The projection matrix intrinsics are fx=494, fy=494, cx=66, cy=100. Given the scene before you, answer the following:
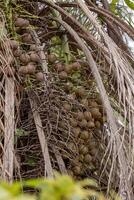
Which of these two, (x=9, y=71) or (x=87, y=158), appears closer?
(x=9, y=71)

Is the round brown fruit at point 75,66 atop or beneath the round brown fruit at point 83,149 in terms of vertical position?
atop

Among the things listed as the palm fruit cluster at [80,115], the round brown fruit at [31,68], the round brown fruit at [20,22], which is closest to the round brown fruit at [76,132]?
the palm fruit cluster at [80,115]

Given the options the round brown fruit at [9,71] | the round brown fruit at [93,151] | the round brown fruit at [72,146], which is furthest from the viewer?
the round brown fruit at [93,151]

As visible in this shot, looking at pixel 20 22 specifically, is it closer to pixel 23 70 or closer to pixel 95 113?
pixel 23 70

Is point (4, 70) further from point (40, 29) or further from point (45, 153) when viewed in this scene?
point (40, 29)

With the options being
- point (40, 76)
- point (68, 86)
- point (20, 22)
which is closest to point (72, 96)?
point (68, 86)

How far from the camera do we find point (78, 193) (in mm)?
257

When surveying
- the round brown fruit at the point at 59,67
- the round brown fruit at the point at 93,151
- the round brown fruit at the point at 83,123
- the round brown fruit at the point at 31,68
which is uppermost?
the round brown fruit at the point at 31,68

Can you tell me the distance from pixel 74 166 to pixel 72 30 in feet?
1.46

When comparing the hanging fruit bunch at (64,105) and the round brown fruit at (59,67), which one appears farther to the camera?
the round brown fruit at (59,67)

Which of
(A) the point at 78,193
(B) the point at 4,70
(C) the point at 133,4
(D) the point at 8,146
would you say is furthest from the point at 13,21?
(A) the point at 78,193

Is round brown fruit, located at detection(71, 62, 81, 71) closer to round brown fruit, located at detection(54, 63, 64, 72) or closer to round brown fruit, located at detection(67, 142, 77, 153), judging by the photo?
round brown fruit, located at detection(54, 63, 64, 72)

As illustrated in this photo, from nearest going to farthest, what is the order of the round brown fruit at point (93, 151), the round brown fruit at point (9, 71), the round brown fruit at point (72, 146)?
the round brown fruit at point (9, 71) < the round brown fruit at point (72, 146) < the round brown fruit at point (93, 151)

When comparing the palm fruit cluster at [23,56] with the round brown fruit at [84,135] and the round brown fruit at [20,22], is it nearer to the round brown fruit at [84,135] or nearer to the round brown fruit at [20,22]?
the round brown fruit at [20,22]
